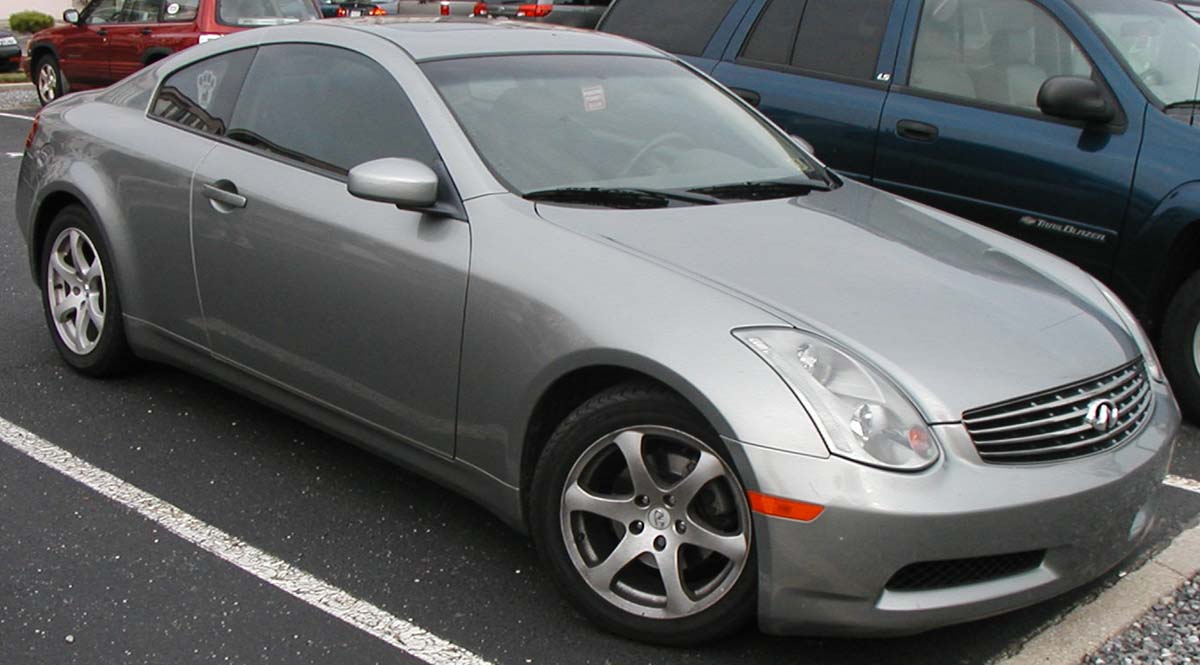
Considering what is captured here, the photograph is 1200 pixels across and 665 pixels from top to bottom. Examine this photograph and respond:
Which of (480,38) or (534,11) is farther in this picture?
(534,11)

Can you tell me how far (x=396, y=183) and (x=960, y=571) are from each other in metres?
1.80

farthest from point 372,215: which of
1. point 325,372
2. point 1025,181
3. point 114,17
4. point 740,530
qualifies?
point 114,17

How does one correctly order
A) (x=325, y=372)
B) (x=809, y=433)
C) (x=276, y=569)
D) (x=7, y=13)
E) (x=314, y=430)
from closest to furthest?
(x=809, y=433) → (x=276, y=569) → (x=325, y=372) → (x=314, y=430) → (x=7, y=13)

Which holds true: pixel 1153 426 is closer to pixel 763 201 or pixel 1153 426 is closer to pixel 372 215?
pixel 763 201

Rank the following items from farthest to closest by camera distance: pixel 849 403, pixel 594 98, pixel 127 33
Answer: pixel 127 33 → pixel 594 98 → pixel 849 403

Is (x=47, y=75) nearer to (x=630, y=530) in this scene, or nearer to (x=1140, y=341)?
(x=630, y=530)

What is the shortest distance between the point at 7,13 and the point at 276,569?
125 ft

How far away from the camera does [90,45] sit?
1409 cm

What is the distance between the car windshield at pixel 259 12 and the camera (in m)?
12.5

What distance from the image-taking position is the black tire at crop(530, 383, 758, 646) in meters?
3.13

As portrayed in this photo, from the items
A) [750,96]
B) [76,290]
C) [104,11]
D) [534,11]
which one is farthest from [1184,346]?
[534,11]

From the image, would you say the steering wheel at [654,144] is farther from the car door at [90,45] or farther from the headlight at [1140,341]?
the car door at [90,45]

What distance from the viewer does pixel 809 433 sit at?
2969 millimetres

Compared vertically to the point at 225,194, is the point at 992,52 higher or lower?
higher
